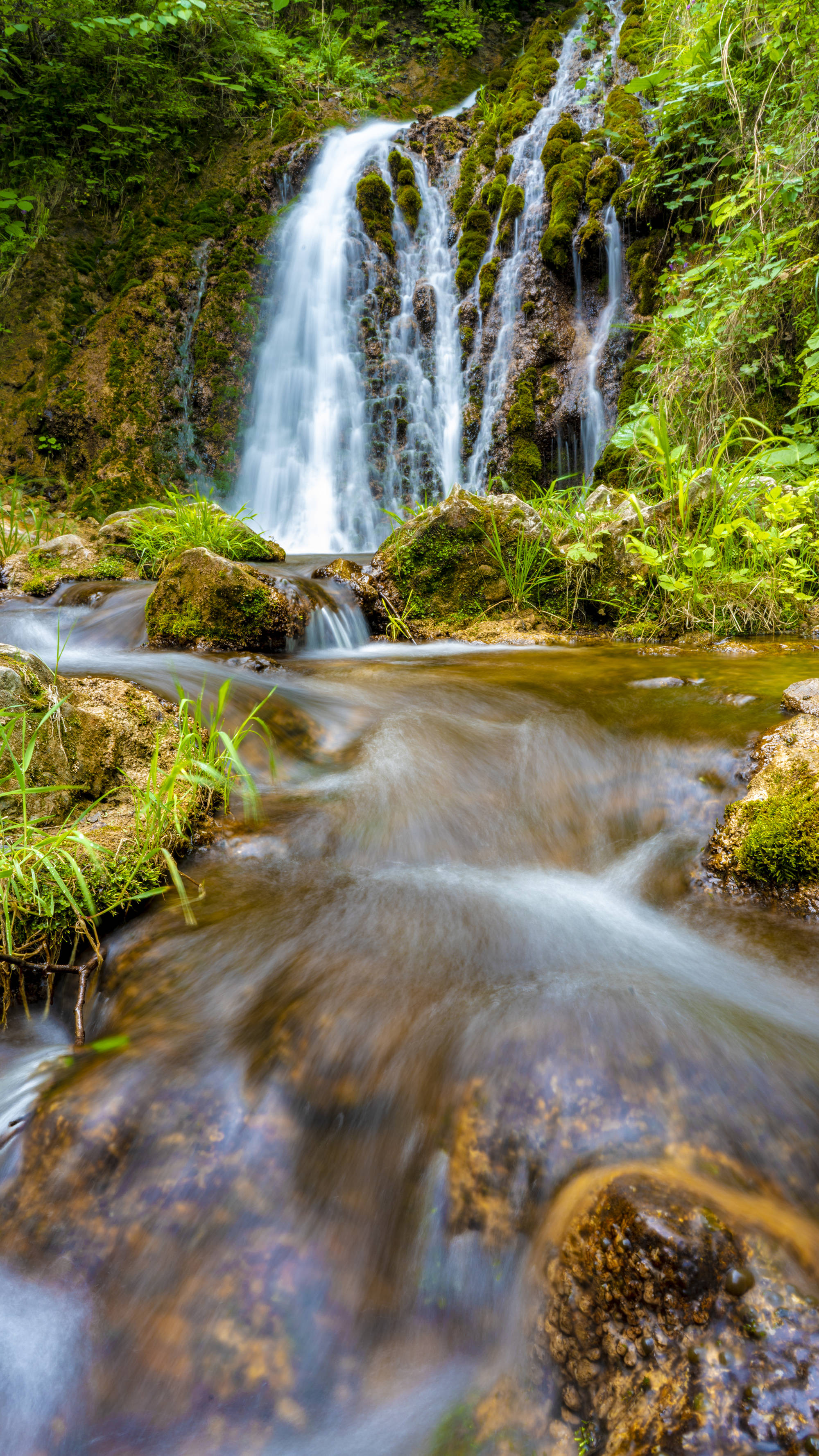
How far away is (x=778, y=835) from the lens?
6.73 ft

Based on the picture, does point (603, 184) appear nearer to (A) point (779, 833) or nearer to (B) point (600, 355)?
(B) point (600, 355)

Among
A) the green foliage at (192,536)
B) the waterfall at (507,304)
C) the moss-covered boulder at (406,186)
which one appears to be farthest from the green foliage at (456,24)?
the green foliage at (192,536)

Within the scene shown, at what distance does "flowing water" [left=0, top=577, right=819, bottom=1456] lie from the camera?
1.14m

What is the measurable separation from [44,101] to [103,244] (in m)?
1.79

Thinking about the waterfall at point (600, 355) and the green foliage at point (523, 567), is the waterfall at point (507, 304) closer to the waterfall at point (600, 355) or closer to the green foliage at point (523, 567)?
the waterfall at point (600, 355)

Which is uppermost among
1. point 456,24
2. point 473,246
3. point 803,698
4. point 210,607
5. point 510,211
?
point 456,24

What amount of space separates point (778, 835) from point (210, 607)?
3.67 meters

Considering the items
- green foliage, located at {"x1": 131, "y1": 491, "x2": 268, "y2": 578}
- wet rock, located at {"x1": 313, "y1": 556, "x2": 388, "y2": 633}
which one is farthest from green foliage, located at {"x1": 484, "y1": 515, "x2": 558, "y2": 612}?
green foliage, located at {"x1": 131, "y1": 491, "x2": 268, "y2": 578}

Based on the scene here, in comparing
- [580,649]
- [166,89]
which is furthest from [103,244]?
[580,649]

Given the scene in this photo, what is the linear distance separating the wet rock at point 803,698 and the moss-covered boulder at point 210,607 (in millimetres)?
3253

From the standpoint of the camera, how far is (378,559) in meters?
5.62

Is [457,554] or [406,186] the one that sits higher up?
[406,186]

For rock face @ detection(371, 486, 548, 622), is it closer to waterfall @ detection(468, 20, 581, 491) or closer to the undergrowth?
the undergrowth

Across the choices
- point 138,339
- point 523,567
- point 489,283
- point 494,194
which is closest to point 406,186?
point 494,194
